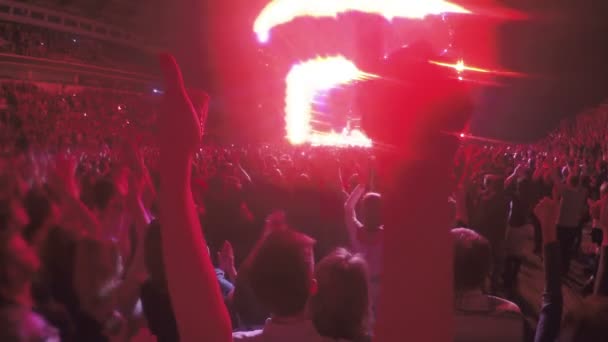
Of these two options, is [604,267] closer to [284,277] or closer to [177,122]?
[284,277]

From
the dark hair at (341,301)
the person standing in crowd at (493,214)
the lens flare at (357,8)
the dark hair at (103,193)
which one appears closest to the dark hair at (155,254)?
the dark hair at (341,301)

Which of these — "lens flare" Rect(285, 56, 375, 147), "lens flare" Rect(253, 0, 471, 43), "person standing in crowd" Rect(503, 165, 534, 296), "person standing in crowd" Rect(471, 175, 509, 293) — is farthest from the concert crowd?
"lens flare" Rect(285, 56, 375, 147)

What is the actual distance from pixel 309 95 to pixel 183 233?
33885mm

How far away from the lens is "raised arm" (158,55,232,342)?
45.8 inches

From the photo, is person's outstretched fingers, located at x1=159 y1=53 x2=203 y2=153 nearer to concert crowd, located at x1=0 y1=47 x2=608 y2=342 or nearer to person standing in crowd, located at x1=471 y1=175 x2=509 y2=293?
concert crowd, located at x1=0 y1=47 x2=608 y2=342

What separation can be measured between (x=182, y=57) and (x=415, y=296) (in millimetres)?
37630

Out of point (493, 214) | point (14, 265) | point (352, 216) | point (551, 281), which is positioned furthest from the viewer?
point (493, 214)

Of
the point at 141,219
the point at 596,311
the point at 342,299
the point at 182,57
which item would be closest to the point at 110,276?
the point at 141,219

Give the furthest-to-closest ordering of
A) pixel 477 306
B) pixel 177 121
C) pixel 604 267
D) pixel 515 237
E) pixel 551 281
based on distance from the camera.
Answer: pixel 515 237 → pixel 604 267 → pixel 551 281 → pixel 477 306 → pixel 177 121

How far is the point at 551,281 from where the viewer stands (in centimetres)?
271

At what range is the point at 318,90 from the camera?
34875 mm

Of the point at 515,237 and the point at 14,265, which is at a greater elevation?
the point at 14,265

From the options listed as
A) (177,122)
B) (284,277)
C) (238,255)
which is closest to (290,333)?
(284,277)

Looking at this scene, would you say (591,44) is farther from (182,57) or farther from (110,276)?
(110,276)
